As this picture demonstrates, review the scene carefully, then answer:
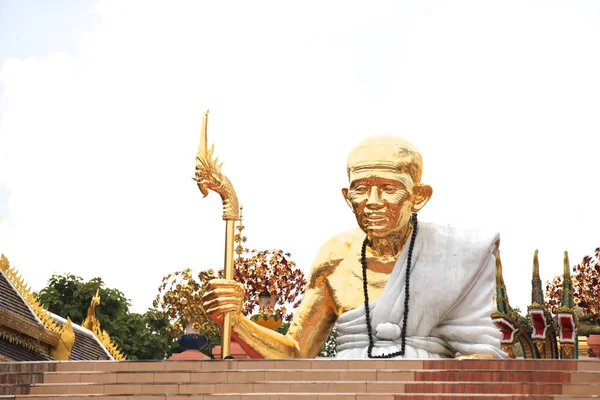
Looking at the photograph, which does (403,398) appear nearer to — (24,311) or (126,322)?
(24,311)

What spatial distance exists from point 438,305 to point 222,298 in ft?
6.78

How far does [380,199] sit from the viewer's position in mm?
14227

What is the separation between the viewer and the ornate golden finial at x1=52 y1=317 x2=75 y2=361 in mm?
26234

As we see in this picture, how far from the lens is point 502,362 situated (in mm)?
12562

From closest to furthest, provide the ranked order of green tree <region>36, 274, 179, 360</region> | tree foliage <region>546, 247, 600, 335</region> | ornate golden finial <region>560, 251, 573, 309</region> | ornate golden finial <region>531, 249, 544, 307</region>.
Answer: ornate golden finial <region>560, 251, 573, 309</region>, ornate golden finial <region>531, 249, 544, 307</region>, tree foliage <region>546, 247, 600, 335</region>, green tree <region>36, 274, 179, 360</region>

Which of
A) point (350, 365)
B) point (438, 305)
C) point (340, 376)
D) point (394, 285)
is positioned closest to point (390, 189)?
point (394, 285)

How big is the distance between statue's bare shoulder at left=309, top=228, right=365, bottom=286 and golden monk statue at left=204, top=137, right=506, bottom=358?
16mm

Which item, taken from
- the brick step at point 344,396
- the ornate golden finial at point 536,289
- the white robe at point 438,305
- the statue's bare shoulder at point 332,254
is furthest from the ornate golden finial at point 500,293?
the brick step at point 344,396

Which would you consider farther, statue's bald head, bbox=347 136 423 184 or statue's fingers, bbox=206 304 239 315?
statue's bald head, bbox=347 136 423 184

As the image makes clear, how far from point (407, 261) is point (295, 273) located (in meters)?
7.89

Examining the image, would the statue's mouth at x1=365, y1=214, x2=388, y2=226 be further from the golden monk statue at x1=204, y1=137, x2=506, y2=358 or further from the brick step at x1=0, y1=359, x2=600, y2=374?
the brick step at x1=0, y1=359, x2=600, y2=374

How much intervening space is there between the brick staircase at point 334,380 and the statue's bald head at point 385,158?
223cm

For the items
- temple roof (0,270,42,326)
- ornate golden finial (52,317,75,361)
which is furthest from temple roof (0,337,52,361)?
temple roof (0,270,42,326)

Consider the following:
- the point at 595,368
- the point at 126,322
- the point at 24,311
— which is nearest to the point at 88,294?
the point at 126,322
